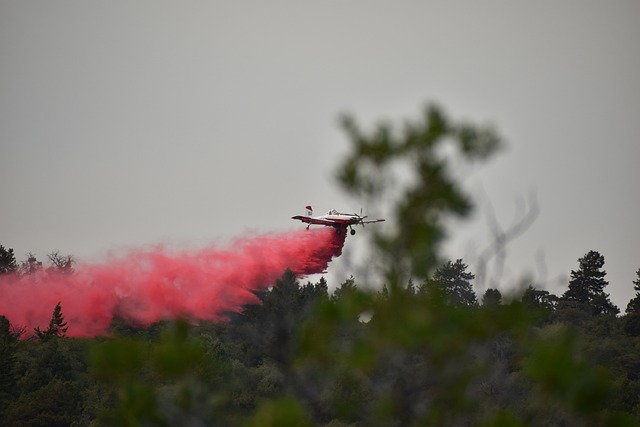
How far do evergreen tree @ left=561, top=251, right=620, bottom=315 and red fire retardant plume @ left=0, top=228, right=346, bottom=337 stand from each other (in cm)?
5442

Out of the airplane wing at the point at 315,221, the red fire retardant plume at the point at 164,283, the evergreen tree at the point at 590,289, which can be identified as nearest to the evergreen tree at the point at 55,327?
the red fire retardant plume at the point at 164,283

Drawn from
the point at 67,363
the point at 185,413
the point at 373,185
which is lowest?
the point at 185,413

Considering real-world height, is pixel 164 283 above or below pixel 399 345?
above

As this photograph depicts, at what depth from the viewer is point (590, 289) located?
12825 centimetres

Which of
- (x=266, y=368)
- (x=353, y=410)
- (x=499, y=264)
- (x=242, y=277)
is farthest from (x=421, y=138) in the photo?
(x=242, y=277)

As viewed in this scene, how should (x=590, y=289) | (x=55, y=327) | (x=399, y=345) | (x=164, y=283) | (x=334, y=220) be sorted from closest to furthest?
(x=399, y=345) → (x=334, y=220) → (x=164, y=283) → (x=55, y=327) → (x=590, y=289)

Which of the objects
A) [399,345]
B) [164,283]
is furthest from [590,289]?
[399,345]

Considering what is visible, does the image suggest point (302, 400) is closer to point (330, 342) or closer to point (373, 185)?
point (330, 342)

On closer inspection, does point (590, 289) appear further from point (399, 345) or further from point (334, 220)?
point (399, 345)

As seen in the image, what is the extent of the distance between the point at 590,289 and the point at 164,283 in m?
66.5

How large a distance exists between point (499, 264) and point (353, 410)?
409 cm

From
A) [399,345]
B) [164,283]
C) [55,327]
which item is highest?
[164,283]

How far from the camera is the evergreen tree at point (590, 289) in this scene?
12394cm

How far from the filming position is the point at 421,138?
18.3 m
